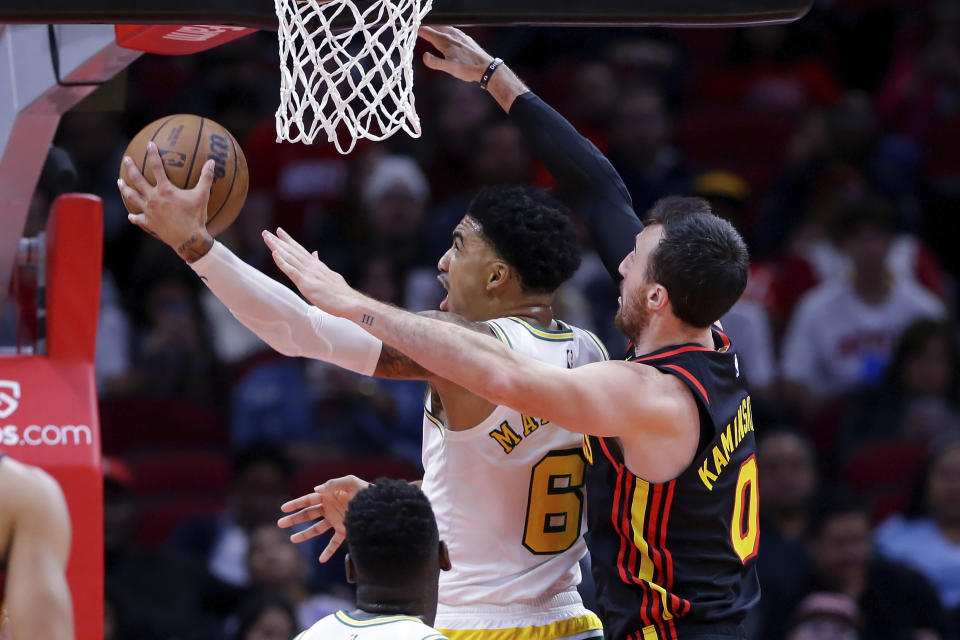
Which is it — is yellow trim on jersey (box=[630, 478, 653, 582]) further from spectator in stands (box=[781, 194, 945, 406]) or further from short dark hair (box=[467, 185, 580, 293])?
spectator in stands (box=[781, 194, 945, 406])

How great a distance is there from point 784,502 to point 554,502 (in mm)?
3611

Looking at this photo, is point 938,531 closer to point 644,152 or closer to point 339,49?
point 644,152

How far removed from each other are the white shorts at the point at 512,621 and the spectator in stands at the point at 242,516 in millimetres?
3377

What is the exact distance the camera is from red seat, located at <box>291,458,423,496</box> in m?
7.88

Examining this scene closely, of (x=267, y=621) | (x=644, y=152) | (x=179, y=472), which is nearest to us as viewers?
(x=267, y=621)

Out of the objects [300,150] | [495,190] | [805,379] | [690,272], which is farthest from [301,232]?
[690,272]

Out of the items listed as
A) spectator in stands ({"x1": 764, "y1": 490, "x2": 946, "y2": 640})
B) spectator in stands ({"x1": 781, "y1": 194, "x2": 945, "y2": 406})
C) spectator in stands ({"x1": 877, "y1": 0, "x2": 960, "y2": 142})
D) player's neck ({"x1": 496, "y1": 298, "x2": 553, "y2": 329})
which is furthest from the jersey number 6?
spectator in stands ({"x1": 877, "y1": 0, "x2": 960, "y2": 142})

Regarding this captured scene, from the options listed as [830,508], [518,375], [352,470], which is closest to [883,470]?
[830,508]

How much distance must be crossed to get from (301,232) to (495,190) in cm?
510

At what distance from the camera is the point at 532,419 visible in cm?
441

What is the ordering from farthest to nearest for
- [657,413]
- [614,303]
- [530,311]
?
[614,303] → [530,311] → [657,413]

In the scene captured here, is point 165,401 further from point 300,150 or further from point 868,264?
point 868,264

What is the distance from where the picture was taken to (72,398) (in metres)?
5.15

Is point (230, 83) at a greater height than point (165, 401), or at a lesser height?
greater
